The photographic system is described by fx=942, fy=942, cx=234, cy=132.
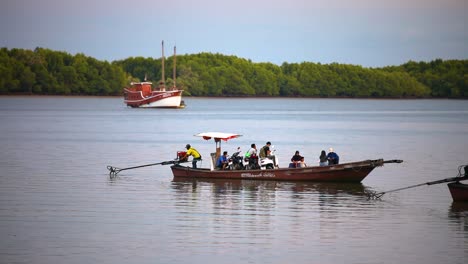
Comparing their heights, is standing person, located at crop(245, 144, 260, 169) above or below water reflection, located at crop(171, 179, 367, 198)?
above

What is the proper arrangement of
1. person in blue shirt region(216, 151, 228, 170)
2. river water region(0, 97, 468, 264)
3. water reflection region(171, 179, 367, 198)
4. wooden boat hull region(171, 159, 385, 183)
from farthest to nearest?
person in blue shirt region(216, 151, 228, 170) → wooden boat hull region(171, 159, 385, 183) → water reflection region(171, 179, 367, 198) → river water region(0, 97, 468, 264)

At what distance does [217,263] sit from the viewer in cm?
2433

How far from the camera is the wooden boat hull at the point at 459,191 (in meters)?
33.9

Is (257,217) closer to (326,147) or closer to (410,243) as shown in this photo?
(410,243)

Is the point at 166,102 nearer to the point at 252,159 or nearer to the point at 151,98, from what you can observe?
the point at 151,98

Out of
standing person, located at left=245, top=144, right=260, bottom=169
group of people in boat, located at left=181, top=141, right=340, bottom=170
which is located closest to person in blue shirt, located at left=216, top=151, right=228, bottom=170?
group of people in boat, located at left=181, top=141, right=340, bottom=170

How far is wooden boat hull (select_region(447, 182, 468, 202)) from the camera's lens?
111 ft

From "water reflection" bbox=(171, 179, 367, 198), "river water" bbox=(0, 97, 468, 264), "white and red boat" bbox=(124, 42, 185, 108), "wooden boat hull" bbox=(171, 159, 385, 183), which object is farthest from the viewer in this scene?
"white and red boat" bbox=(124, 42, 185, 108)

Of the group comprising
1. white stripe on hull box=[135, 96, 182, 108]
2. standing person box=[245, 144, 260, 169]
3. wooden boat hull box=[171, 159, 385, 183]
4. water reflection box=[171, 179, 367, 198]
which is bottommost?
white stripe on hull box=[135, 96, 182, 108]

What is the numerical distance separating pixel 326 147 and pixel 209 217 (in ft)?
123

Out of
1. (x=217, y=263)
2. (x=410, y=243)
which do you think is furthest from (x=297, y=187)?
(x=217, y=263)

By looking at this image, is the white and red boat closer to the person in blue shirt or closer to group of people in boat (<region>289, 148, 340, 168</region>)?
the person in blue shirt

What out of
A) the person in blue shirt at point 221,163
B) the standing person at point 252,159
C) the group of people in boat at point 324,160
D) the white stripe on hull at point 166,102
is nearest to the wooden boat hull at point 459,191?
the group of people in boat at point 324,160

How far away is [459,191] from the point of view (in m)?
34.0
